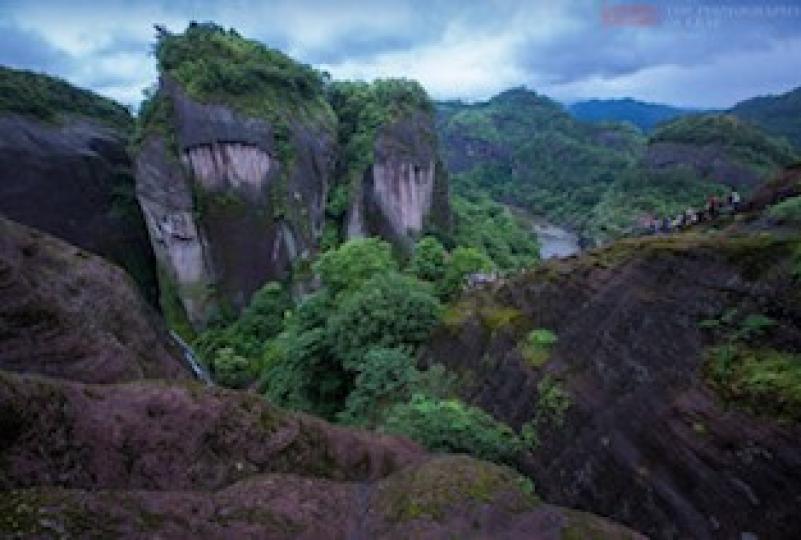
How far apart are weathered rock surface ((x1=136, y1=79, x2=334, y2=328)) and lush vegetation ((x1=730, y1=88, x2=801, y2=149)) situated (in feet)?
331

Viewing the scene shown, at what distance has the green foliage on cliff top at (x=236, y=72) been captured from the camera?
39.8 meters

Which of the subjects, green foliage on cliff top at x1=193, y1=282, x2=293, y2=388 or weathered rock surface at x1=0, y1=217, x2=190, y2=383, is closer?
weathered rock surface at x1=0, y1=217, x2=190, y2=383

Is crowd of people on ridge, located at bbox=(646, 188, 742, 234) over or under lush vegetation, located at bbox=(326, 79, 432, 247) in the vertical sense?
under

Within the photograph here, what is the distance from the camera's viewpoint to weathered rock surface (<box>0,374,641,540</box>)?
5.71 m

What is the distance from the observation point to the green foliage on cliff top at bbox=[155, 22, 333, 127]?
39844 millimetres

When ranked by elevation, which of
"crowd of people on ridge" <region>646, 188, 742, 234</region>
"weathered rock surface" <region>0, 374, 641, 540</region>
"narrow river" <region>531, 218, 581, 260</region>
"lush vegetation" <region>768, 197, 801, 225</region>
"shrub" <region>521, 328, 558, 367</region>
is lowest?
"narrow river" <region>531, 218, 581, 260</region>

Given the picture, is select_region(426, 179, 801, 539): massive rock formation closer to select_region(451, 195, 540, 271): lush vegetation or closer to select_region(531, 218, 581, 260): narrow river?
select_region(451, 195, 540, 271): lush vegetation

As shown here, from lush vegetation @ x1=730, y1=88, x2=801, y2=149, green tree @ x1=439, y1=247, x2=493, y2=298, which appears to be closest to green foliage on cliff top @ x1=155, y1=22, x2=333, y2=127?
green tree @ x1=439, y1=247, x2=493, y2=298

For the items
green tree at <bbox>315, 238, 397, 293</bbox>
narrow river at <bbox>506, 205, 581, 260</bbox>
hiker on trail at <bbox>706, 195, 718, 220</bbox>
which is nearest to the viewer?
hiker on trail at <bbox>706, 195, 718, 220</bbox>

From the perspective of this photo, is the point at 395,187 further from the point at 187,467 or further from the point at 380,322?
the point at 187,467

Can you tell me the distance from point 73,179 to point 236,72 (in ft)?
39.3

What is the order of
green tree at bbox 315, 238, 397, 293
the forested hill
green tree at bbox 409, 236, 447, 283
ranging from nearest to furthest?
green tree at bbox 315, 238, 397, 293
green tree at bbox 409, 236, 447, 283
the forested hill

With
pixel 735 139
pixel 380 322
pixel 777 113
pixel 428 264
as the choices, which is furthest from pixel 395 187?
pixel 777 113

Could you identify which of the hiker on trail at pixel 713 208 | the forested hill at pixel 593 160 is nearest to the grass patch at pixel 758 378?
the hiker on trail at pixel 713 208
